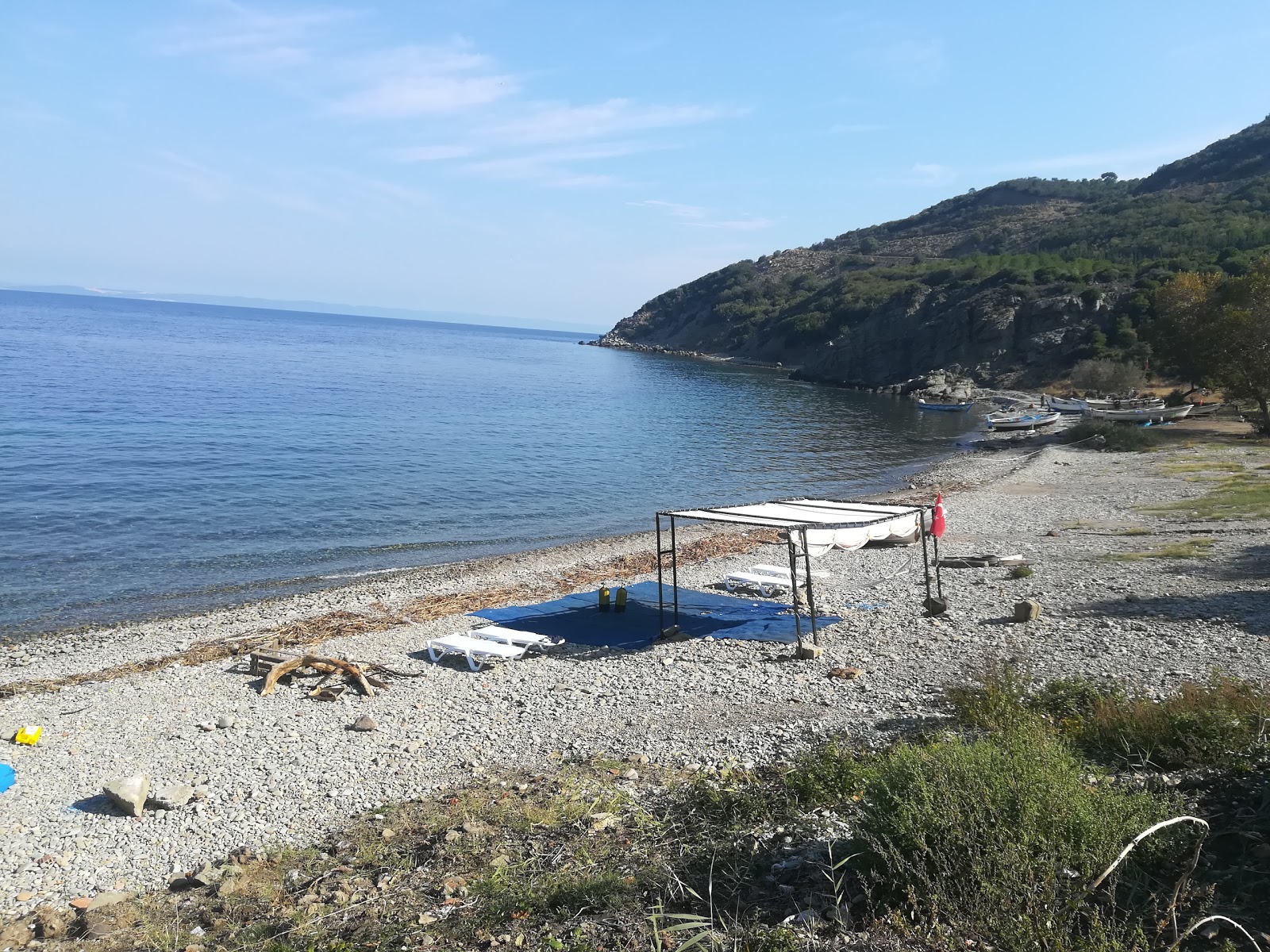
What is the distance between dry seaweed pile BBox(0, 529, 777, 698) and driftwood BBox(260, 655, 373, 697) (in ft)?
7.63

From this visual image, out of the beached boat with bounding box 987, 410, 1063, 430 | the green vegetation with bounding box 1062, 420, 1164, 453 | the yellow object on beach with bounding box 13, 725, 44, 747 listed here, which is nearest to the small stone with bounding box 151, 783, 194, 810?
the yellow object on beach with bounding box 13, 725, 44, 747

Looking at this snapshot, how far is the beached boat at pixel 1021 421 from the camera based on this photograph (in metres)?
54.0

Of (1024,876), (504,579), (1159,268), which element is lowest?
(504,579)

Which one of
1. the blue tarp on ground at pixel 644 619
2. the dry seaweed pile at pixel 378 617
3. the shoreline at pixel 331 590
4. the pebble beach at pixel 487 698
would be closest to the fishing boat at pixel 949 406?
the shoreline at pixel 331 590

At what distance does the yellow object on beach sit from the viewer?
466 inches

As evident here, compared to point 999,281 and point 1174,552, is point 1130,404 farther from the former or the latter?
point 999,281

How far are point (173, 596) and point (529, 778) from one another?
14.4 m

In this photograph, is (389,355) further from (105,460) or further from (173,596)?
(173,596)

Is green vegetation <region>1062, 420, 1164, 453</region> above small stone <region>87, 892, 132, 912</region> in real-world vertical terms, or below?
above

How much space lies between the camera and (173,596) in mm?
20875

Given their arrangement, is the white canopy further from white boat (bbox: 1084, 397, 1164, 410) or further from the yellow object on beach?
white boat (bbox: 1084, 397, 1164, 410)

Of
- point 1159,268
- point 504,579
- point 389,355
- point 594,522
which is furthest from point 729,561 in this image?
point 389,355

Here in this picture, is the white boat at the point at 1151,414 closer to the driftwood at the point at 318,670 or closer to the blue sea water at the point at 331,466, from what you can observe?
Result: the blue sea water at the point at 331,466

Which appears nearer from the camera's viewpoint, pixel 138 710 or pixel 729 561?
pixel 138 710
